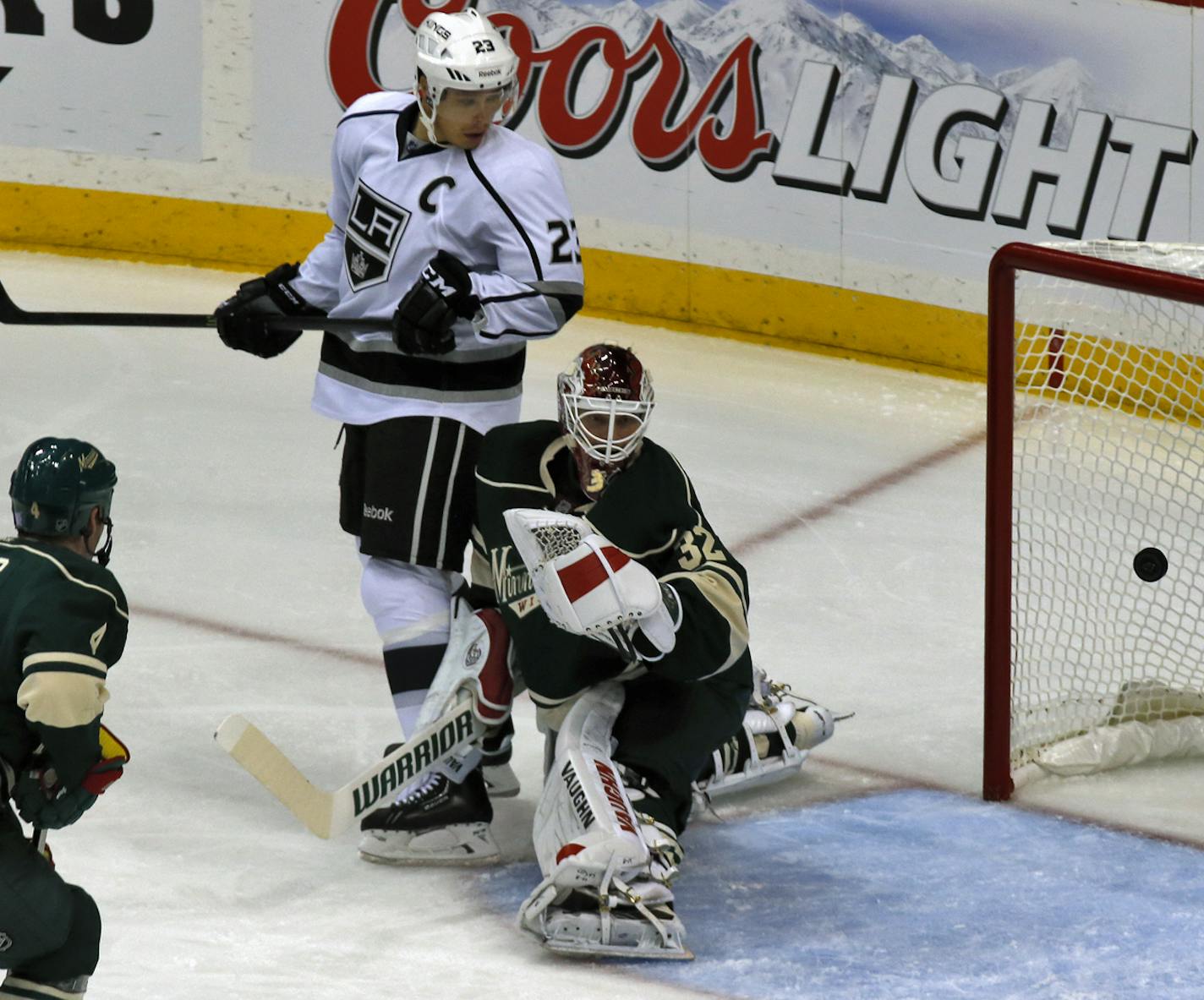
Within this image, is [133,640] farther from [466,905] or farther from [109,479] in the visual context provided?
[109,479]

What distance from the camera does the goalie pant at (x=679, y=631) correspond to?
10.8 ft

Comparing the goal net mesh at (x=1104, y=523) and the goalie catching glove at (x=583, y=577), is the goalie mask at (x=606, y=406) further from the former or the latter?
the goal net mesh at (x=1104, y=523)

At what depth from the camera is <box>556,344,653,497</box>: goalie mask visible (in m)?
3.30

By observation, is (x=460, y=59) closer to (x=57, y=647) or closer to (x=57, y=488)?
(x=57, y=488)

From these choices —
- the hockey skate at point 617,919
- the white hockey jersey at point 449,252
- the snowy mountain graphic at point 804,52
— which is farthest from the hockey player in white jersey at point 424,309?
the snowy mountain graphic at point 804,52

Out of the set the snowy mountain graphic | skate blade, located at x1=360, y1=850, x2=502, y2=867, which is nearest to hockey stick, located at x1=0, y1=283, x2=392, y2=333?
skate blade, located at x1=360, y1=850, x2=502, y2=867

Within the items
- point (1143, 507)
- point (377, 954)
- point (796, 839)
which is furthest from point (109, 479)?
point (1143, 507)

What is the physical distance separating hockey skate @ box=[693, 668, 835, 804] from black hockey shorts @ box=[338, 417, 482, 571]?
0.57 meters

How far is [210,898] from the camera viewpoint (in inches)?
135

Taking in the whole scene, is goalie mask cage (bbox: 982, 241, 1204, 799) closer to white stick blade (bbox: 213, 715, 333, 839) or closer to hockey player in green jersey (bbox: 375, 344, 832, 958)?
hockey player in green jersey (bbox: 375, 344, 832, 958)

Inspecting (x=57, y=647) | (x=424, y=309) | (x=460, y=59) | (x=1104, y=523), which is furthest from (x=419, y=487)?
(x=1104, y=523)

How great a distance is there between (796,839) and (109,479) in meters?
1.46

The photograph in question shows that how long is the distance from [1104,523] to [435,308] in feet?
5.10

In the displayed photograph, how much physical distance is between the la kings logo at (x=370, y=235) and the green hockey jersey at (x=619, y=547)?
35cm
